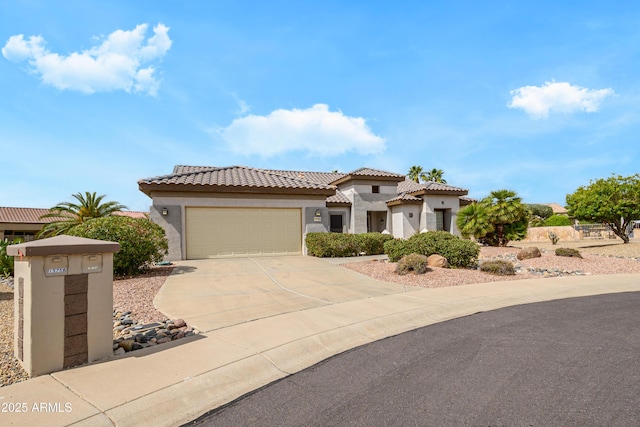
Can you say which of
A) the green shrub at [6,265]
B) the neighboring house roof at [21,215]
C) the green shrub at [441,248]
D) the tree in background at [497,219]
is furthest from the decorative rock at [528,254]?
the neighboring house roof at [21,215]

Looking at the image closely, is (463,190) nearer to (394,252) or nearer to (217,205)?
(394,252)

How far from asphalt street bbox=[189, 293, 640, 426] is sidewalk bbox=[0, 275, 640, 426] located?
0.33 meters

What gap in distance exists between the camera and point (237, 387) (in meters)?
4.11

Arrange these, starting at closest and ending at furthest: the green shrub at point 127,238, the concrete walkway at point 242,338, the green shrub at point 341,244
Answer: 1. the concrete walkway at point 242,338
2. the green shrub at point 127,238
3. the green shrub at point 341,244

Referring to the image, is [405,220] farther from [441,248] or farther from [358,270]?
[358,270]

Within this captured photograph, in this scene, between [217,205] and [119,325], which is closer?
[119,325]

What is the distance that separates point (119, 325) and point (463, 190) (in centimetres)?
2543

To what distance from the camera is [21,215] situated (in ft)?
112

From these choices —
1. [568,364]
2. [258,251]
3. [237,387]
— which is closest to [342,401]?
[237,387]

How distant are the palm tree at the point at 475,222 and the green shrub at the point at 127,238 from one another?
17.9m

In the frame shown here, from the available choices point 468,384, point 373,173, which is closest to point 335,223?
point 373,173

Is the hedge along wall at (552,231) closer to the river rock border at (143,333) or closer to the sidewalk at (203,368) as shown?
the sidewalk at (203,368)

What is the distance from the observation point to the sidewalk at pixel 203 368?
11.5 feet

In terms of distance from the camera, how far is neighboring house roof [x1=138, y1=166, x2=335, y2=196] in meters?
15.7
